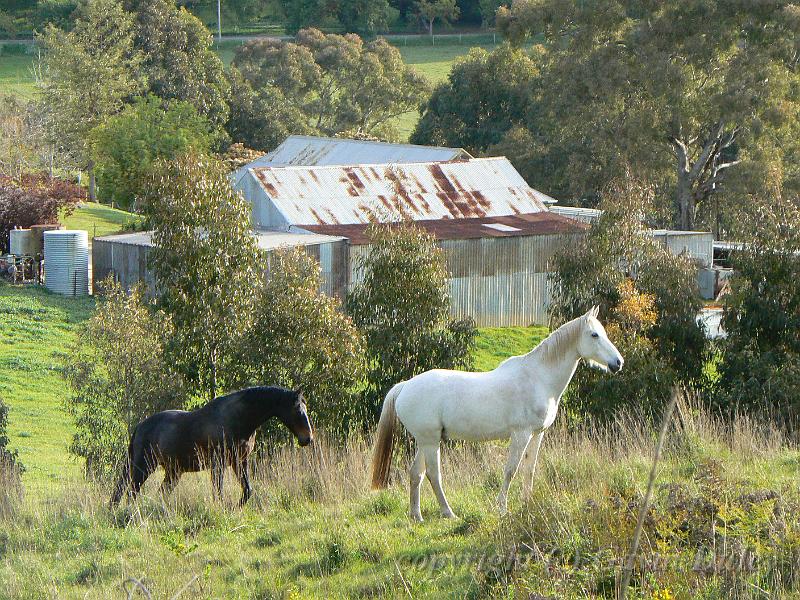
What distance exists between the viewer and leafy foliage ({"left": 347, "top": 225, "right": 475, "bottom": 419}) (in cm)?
1681

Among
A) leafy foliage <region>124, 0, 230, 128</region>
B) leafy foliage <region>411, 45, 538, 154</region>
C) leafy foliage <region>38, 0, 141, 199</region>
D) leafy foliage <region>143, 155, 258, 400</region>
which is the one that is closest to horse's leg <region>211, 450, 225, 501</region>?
leafy foliage <region>143, 155, 258, 400</region>

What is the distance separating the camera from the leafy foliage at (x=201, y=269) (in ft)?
51.9

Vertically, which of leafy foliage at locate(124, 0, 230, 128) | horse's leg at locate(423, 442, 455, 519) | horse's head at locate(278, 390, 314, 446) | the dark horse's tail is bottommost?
the dark horse's tail

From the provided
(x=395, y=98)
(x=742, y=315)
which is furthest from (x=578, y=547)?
(x=395, y=98)

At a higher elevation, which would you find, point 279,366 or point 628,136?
point 628,136

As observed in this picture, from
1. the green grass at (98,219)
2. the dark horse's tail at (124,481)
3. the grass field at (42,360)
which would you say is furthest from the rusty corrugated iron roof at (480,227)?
the dark horse's tail at (124,481)

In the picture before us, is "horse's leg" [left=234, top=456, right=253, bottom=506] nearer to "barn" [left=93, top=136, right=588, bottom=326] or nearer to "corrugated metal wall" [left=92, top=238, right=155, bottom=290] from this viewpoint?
"barn" [left=93, top=136, right=588, bottom=326]

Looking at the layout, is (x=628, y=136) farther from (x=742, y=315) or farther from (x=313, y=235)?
(x=742, y=315)

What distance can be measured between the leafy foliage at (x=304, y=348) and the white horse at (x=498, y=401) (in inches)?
220

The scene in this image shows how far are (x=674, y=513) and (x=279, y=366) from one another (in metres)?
8.83

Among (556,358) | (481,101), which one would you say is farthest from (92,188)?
(556,358)

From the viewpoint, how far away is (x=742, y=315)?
1783cm

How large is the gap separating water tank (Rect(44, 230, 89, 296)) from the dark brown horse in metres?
21.4

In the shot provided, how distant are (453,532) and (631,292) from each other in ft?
29.9
